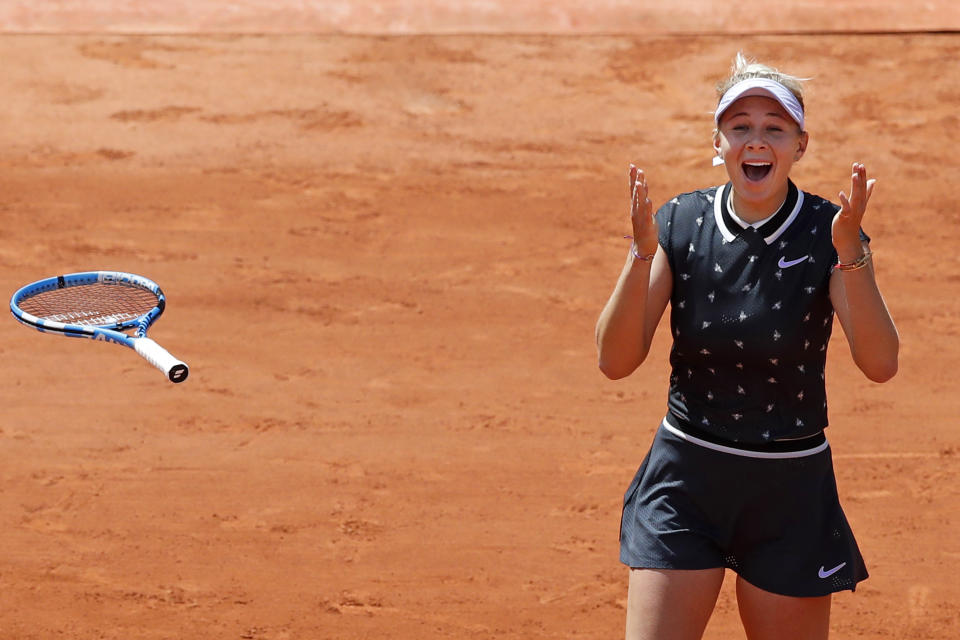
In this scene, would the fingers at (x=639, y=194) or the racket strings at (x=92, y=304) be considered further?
the racket strings at (x=92, y=304)

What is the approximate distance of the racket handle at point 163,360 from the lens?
158 inches

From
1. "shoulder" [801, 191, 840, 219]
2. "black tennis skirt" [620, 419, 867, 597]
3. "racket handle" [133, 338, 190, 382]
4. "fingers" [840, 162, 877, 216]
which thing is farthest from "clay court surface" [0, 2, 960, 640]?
"fingers" [840, 162, 877, 216]

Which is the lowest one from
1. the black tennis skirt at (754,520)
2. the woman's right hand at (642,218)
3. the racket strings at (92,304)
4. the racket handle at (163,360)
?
the black tennis skirt at (754,520)

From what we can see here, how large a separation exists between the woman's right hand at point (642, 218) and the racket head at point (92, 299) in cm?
214

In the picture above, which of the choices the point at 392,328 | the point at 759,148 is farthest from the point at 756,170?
the point at 392,328

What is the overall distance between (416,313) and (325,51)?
16.9 feet

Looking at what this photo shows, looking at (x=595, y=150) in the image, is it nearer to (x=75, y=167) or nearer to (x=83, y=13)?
(x=75, y=167)

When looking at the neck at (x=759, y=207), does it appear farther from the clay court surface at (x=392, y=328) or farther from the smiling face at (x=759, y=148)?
the clay court surface at (x=392, y=328)

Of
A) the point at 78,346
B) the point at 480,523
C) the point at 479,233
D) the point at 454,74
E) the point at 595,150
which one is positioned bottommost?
the point at 480,523

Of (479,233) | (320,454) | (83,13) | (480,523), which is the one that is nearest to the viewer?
(480,523)

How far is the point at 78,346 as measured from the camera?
27.2 feet

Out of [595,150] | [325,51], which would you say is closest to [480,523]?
[595,150]

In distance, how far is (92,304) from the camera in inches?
207

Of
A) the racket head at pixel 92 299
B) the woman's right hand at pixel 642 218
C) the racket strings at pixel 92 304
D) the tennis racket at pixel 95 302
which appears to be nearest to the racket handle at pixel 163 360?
the tennis racket at pixel 95 302
